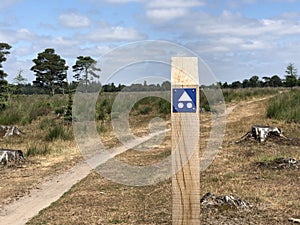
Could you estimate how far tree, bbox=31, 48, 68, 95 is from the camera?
3809cm

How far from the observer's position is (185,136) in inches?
117

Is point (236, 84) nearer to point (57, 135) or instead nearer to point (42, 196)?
point (57, 135)

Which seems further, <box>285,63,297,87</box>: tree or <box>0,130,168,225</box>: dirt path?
<box>285,63,297,87</box>: tree

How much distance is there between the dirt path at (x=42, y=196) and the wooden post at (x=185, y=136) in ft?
9.23

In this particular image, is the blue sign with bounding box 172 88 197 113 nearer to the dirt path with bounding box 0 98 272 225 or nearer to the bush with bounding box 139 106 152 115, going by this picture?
the dirt path with bounding box 0 98 272 225

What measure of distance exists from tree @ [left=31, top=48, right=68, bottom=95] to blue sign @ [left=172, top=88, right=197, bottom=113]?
34799 millimetres

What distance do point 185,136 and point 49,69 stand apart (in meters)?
36.6

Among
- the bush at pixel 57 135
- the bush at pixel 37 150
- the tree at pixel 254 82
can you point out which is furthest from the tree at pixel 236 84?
the bush at pixel 37 150

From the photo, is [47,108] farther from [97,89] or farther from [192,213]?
[192,213]

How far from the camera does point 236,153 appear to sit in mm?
9242

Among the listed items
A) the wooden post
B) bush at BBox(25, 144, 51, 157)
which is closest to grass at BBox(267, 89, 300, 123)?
bush at BBox(25, 144, 51, 157)

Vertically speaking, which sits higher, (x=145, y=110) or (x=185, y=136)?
(x=185, y=136)

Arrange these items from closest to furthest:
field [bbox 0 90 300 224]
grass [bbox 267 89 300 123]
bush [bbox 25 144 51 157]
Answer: field [bbox 0 90 300 224], bush [bbox 25 144 51 157], grass [bbox 267 89 300 123]

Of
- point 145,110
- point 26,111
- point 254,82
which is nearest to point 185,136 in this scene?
point 26,111
